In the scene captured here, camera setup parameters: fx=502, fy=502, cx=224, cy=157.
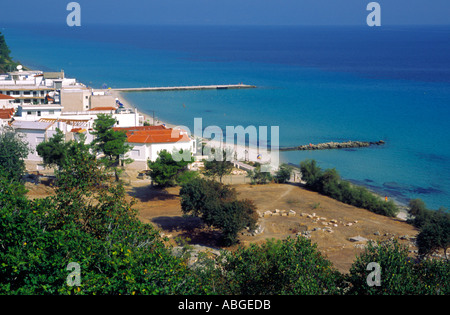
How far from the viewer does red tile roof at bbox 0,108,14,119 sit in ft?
113

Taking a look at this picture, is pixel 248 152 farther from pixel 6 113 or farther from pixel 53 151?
pixel 6 113

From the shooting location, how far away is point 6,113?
3553 centimetres

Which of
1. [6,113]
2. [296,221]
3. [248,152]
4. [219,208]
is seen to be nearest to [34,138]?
[6,113]

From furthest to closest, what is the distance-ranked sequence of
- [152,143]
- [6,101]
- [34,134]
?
[6,101] < [152,143] < [34,134]

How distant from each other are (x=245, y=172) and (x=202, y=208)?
12.6 m

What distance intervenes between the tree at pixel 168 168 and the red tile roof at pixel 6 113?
12766 mm

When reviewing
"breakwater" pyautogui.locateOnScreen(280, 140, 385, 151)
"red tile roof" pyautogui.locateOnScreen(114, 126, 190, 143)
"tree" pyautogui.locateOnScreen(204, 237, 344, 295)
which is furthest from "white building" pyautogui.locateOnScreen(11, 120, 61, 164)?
"tree" pyautogui.locateOnScreen(204, 237, 344, 295)

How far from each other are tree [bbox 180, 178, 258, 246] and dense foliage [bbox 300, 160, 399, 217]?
8.80 metres

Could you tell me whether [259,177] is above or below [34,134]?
below

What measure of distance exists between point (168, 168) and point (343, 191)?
34.2ft

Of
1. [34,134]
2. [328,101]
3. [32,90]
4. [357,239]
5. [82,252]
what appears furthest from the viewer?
[328,101]

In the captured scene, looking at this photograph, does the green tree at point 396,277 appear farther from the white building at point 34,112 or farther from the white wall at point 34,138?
the white building at point 34,112

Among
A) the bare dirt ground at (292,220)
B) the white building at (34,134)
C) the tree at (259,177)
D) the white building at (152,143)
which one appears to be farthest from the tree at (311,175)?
the white building at (34,134)

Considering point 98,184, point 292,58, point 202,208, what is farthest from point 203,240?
point 292,58
